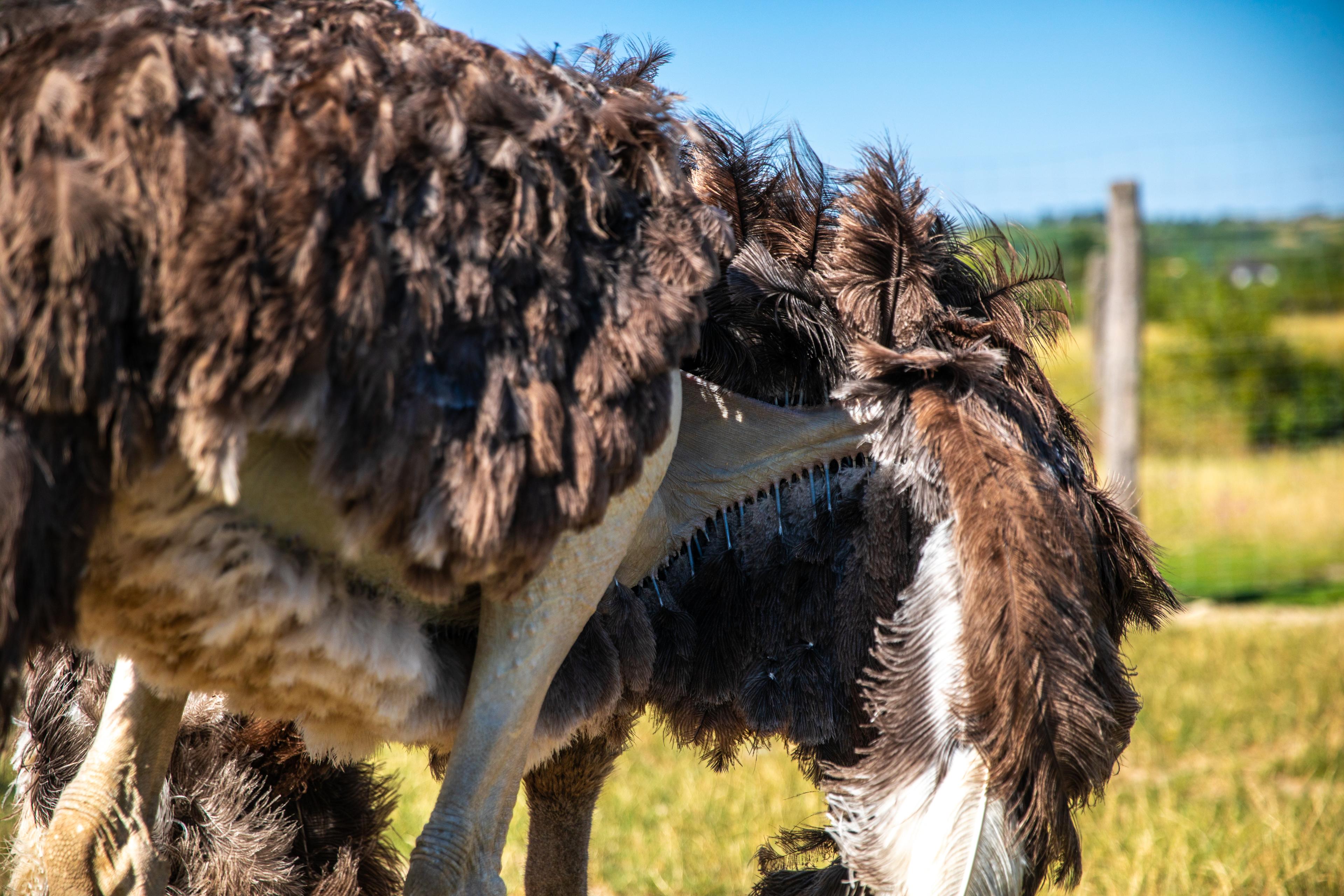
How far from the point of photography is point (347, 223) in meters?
1.37

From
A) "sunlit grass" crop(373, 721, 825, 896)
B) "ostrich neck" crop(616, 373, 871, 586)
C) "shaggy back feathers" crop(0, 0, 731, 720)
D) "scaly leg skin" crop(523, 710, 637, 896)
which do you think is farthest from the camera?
"sunlit grass" crop(373, 721, 825, 896)

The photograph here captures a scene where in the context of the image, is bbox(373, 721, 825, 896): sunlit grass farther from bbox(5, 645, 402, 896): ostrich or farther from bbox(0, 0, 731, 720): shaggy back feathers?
bbox(0, 0, 731, 720): shaggy back feathers

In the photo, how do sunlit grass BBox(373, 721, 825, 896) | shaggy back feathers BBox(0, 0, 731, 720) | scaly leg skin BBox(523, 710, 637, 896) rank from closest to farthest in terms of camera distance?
1. shaggy back feathers BBox(0, 0, 731, 720)
2. scaly leg skin BBox(523, 710, 637, 896)
3. sunlit grass BBox(373, 721, 825, 896)

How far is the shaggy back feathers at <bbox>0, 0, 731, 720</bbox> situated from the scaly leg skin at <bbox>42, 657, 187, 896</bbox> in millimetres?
789

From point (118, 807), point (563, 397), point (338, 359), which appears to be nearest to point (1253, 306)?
point (563, 397)

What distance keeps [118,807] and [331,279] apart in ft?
4.01

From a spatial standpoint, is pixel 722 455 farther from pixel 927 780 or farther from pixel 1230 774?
pixel 1230 774

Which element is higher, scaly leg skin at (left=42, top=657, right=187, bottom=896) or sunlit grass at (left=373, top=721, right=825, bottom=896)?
scaly leg skin at (left=42, top=657, right=187, bottom=896)

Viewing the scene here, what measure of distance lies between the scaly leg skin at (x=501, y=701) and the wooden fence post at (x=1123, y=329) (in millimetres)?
6477

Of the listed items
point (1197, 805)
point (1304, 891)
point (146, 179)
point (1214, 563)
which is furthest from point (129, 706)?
point (1214, 563)

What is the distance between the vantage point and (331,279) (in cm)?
135

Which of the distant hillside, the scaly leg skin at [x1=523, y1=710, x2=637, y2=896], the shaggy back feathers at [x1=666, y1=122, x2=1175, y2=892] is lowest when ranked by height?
the scaly leg skin at [x1=523, y1=710, x2=637, y2=896]

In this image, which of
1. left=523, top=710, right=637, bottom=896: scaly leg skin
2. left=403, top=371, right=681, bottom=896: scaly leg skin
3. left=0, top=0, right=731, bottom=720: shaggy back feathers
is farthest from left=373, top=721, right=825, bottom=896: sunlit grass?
left=0, top=0, right=731, bottom=720: shaggy back feathers

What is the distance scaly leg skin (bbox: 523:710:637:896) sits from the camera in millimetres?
2559
